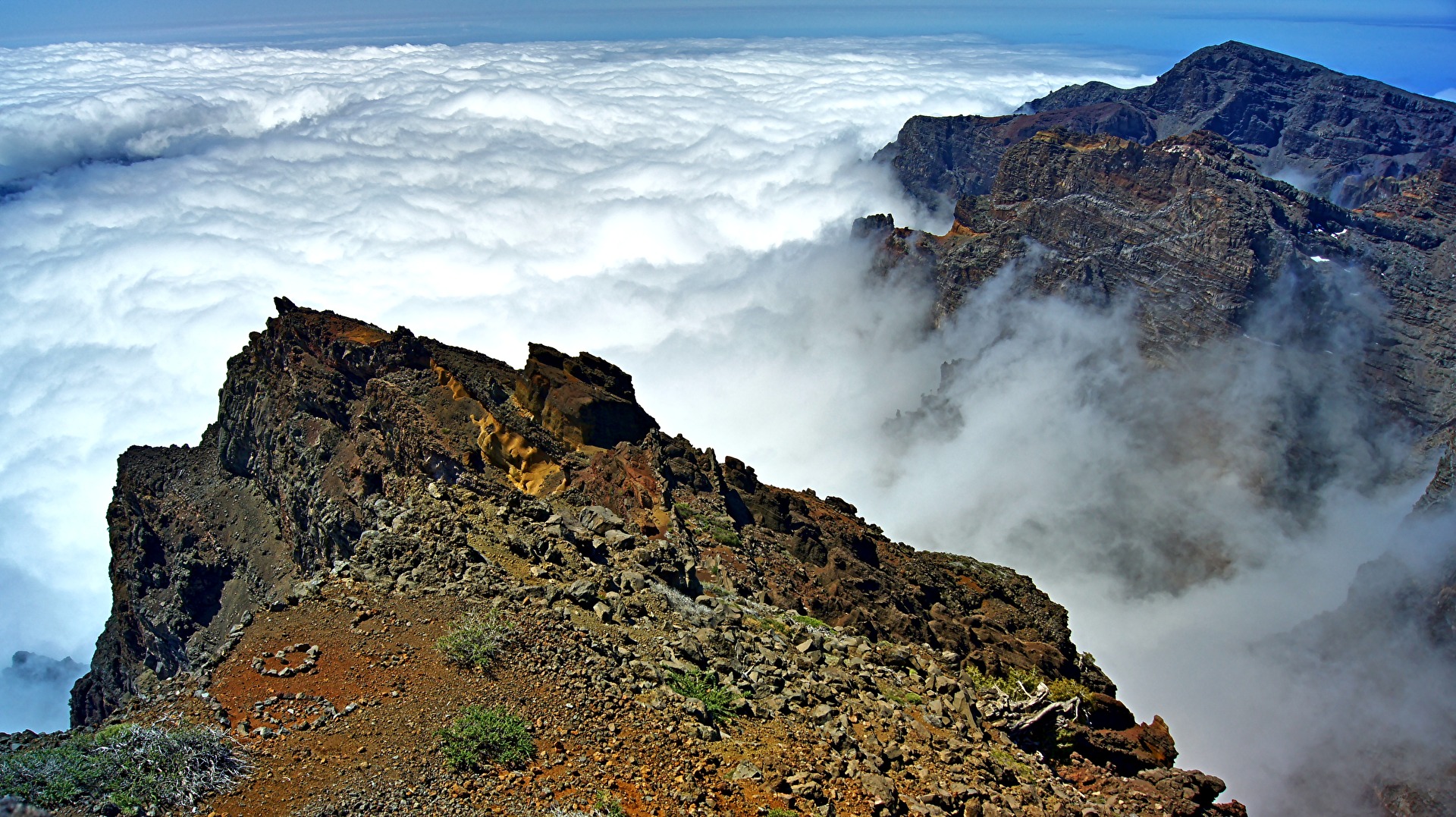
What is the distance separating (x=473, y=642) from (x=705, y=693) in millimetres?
3735

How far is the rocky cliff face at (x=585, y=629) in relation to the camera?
12820mm

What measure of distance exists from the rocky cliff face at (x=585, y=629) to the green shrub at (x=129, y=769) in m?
0.51

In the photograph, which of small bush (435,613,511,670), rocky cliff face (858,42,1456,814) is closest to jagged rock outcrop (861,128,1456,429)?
rocky cliff face (858,42,1456,814)

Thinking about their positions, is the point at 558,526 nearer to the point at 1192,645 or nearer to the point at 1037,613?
the point at 1037,613

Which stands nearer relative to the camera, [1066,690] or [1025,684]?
[1066,690]

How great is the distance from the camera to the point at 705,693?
15.1m

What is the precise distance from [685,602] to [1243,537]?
109622 millimetres

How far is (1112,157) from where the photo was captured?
14275 cm

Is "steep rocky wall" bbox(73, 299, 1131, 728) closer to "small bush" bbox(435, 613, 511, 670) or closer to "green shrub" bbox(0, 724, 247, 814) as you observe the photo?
"small bush" bbox(435, 613, 511, 670)

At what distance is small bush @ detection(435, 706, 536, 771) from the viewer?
1220cm

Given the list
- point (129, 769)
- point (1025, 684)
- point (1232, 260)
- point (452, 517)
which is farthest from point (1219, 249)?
point (129, 769)

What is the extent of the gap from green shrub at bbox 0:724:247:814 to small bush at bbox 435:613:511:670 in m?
3.30

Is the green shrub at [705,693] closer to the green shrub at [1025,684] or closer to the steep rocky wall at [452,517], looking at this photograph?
the steep rocky wall at [452,517]

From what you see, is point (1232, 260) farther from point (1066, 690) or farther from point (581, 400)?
point (1066, 690)
